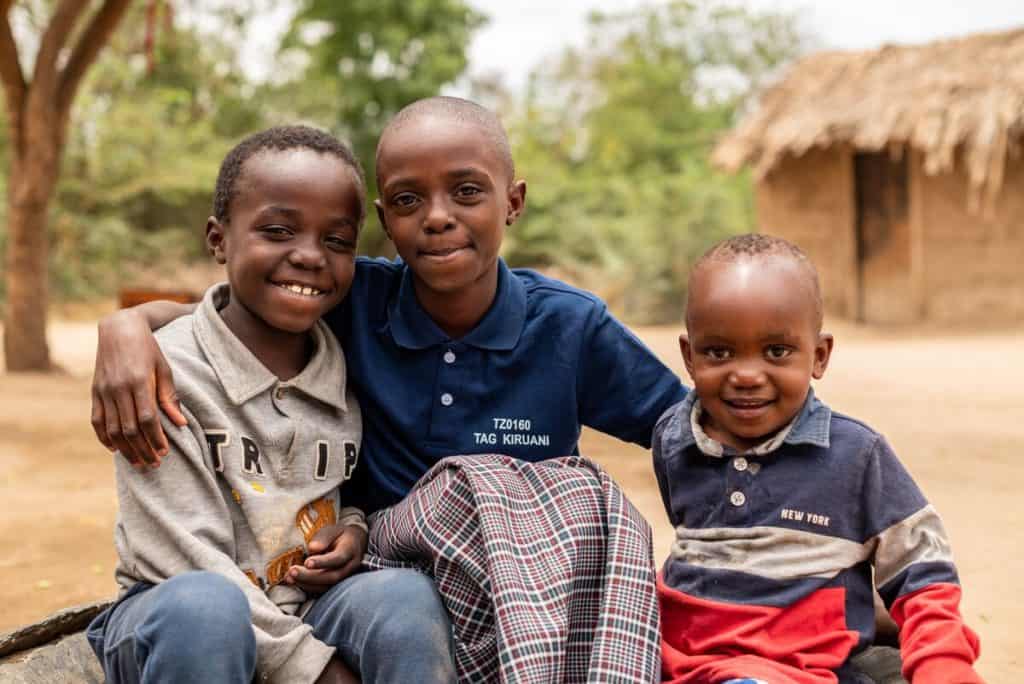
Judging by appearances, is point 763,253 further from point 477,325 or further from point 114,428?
point 114,428

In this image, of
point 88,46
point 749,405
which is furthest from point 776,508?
point 88,46

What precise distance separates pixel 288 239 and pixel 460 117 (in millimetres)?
389

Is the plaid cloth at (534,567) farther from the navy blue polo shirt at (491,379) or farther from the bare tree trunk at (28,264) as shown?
the bare tree trunk at (28,264)

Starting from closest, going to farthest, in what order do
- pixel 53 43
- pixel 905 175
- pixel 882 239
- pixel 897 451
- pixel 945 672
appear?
pixel 945 672
pixel 897 451
pixel 53 43
pixel 905 175
pixel 882 239

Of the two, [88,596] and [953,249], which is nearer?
[88,596]

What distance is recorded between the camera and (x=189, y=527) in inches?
65.9

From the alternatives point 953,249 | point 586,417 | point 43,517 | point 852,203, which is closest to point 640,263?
point 852,203

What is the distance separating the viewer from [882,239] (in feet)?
40.5

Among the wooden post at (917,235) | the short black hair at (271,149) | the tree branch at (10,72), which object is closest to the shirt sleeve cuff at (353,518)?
the short black hair at (271,149)

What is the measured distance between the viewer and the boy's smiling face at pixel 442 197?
192 centimetres

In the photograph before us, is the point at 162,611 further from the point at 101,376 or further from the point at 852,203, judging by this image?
the point at 852,203

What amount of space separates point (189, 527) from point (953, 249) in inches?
449

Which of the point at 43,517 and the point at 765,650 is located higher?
the point at 765,650

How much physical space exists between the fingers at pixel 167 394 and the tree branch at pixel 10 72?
6.56 m
